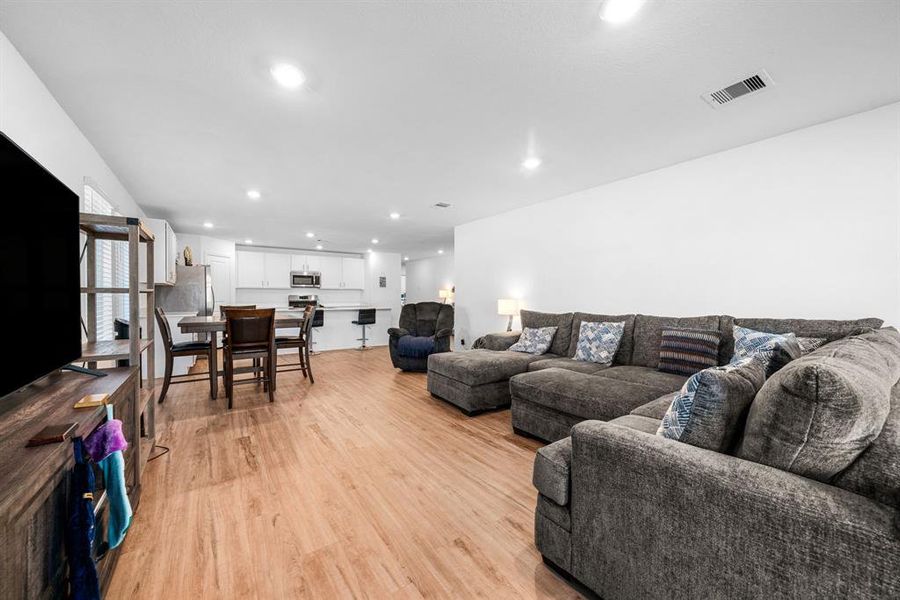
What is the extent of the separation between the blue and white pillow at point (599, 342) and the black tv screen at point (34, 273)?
3.60 m

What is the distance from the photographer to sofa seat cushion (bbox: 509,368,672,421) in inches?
89.7

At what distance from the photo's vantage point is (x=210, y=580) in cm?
141

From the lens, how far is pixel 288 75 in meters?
1.96

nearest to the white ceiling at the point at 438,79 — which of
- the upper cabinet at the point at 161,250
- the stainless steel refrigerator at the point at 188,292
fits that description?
the upper cabinet at the point at 161,250

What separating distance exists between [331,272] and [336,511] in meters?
8.03

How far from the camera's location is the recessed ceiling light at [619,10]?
1458mm

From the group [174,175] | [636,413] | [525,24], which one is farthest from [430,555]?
[174,175]

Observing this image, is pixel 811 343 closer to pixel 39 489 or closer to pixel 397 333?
pixel 39 489

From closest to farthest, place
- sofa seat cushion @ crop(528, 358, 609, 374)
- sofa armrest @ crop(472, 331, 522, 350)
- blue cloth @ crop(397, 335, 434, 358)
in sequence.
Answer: sofa seat cushion @ crop(528, 358, 609, 374)
sofa armrest @ crop(472, 331, 522, 350)
blue cloth @ crop(397, 335, 434, 358)

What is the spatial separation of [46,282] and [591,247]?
4.33 meters

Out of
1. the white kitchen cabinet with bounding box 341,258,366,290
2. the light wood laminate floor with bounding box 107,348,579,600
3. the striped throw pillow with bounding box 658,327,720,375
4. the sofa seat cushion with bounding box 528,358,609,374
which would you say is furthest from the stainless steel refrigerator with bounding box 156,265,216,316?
the striped throw pillow with bounding box 658,327,720,375

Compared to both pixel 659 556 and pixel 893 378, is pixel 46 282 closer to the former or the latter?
pixel 659 556

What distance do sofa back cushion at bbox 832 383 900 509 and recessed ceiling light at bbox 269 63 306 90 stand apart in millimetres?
2741

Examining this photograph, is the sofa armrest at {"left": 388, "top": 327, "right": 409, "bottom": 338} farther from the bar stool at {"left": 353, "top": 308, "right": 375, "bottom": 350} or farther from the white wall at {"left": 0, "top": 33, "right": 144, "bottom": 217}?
the white wall at {"left": 0, "top": 33, "right": 144, "bottom": 217}
